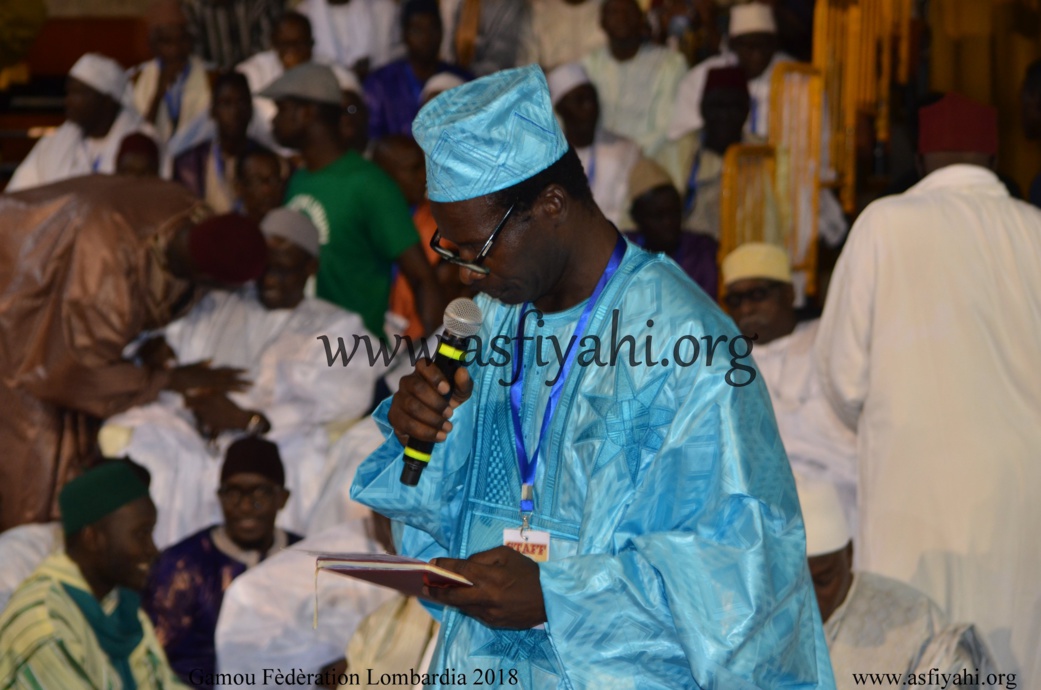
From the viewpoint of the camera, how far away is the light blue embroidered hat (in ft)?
8.23

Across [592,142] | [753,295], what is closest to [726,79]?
[592,142]

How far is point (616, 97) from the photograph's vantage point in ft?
30.5

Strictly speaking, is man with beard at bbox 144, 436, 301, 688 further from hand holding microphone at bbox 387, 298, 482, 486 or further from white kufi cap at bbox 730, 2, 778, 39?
white kufi cap at bbox 730, 2, 778, 39

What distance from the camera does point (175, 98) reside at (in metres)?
9.80

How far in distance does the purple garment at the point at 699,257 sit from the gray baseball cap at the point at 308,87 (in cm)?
176

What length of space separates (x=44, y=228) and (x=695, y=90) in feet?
13.1

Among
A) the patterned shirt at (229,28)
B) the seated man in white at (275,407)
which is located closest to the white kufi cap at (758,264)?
the seated man in white at (275,407)

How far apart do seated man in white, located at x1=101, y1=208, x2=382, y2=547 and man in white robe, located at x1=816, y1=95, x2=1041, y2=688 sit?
2538 mm

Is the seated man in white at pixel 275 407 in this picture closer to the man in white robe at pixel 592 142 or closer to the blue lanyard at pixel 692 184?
the man in white robe at pixel 592 142

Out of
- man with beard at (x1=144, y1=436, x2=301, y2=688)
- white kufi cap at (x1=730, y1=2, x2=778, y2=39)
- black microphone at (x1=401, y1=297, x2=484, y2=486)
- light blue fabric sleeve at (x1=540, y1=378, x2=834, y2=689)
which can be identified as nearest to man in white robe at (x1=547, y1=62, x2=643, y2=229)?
→ white kufi cap at (x1=730, y1=2, x2=778, y2=39)

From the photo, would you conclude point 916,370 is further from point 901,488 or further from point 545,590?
point 545,590

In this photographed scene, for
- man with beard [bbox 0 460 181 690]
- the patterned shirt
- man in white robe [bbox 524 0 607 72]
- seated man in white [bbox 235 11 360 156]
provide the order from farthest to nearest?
the patterned shirt < man in white robe [bbox 524 0 607 72] < seated man in white [bbox 235 11 360 156] < man with beard [bbox 0 460 181 690]

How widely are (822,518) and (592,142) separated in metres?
4.65

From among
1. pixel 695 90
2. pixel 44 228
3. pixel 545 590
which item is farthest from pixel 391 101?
pixel 545 590
